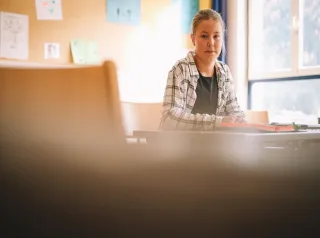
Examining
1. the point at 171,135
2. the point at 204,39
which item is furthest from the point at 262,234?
the point at 204,39

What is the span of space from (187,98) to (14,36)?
183 cm

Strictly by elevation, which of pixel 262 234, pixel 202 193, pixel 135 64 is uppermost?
pixel 135 64

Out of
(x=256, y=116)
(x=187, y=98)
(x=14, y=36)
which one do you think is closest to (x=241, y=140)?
(x=187, y=98)

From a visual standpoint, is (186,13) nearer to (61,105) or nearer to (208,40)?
→ (208,40)

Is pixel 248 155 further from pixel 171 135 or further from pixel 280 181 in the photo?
pixel 171 135

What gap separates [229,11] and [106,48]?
4.43 ft

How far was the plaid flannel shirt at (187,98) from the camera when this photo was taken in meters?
1.70

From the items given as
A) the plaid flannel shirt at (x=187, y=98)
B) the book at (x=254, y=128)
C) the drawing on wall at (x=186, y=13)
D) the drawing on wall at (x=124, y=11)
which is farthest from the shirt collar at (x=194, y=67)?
the drawing on wall at (x=186, y=13)

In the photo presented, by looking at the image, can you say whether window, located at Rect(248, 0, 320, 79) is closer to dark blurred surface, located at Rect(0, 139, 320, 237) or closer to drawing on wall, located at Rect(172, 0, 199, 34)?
drawing on wall, located at Rect(172, 0, 199, 34)

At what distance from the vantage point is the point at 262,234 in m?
1.04

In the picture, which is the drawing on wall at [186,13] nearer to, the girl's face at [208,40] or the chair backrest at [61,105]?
the girl's face at [208,40]

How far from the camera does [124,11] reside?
388 cm

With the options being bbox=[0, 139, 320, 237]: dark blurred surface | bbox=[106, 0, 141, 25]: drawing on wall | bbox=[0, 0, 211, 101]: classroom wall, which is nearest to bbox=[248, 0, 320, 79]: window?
bbox=[0, 0, 211, 101]: classroom wall

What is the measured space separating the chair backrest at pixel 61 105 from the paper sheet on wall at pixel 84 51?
2.79 meters
